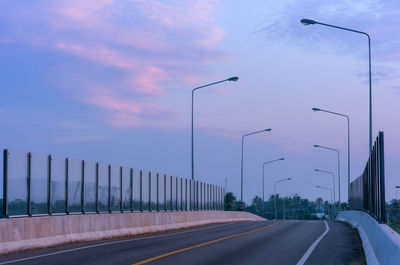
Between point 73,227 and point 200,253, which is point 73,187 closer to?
point 73,227

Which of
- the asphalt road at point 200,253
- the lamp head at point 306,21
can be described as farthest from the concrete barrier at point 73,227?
the lamp head at point 306,21

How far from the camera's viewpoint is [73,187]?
75.3 ft

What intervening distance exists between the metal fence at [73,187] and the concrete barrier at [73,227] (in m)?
0.53

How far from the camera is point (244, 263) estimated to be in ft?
48.6

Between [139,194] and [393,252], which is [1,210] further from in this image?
[139,194]

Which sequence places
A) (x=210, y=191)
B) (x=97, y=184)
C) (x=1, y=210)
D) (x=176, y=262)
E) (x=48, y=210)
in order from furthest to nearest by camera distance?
1. (x=210, y=191)
2. (x=97, y=184)
3. (x=48, y=210)
4. (x=1, y=210)
5. (x=176, y=262)

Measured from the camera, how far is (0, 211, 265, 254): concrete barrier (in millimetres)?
17141

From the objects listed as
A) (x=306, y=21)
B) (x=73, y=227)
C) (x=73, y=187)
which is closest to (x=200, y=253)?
(x=73, y=227)

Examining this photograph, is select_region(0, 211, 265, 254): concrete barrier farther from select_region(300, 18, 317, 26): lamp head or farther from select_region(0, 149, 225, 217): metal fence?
select_region(300, 18, 317, 26): lamp head

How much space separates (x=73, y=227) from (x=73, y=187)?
7.50ft

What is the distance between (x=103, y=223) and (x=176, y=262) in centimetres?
944

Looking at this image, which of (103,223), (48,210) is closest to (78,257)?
(48,210)

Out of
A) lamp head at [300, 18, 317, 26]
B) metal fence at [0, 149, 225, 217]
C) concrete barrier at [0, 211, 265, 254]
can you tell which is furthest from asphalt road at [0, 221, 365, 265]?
lamp head at [300, 18, 317, 26]

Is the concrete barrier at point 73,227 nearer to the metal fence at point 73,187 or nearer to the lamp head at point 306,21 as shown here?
the metal fence at point 73,187
